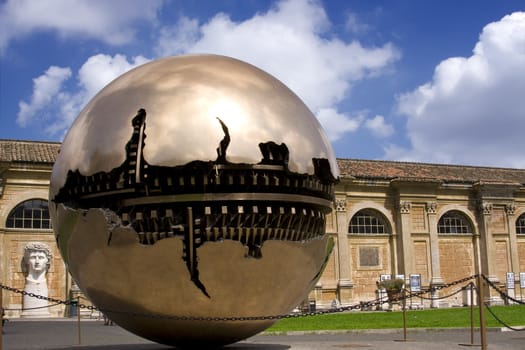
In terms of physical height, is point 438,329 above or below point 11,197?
below

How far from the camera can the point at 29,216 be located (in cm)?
2898

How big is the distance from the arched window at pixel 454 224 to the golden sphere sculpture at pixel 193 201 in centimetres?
3235

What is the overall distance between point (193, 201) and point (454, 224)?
34282 mm

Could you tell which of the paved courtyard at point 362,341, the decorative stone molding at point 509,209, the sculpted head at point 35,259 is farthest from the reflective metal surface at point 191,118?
the decorative stone molding at point 509,209

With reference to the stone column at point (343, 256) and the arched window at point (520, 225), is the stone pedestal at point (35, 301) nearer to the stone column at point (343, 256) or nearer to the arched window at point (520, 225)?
the stone column at point (343, 256)

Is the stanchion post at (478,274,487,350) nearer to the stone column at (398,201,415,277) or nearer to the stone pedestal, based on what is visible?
the stone pedestal

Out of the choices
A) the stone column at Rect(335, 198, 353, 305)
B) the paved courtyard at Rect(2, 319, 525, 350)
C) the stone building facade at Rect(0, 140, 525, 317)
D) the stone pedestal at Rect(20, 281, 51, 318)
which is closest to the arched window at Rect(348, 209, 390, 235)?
the stone building facade at Rect(0, 140, 525, 317)

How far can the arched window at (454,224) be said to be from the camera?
1469 inches

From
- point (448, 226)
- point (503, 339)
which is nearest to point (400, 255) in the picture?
point (448, 226)

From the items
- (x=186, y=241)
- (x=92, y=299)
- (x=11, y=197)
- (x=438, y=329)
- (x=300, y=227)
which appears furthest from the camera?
(x=11, y=197)

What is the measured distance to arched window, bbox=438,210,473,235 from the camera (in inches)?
1469

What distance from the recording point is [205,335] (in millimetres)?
6332

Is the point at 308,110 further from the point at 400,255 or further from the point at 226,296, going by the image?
the point at 400,255

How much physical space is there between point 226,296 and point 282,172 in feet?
4.16
